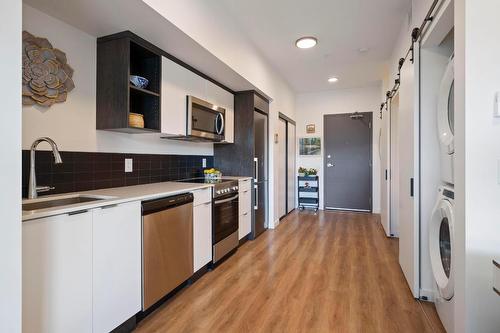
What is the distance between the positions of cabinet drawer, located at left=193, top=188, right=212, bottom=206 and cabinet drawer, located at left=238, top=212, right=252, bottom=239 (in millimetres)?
843

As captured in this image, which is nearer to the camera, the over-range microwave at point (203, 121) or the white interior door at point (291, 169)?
the over-range microwave at point (203, 121)

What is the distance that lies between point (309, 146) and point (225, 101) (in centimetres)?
291

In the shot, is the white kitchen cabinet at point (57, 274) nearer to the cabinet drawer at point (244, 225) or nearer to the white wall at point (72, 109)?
the white wall at point (72, 109)

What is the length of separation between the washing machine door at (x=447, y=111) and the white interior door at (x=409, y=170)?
0.84 ft

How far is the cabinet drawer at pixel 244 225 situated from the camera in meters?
3.32

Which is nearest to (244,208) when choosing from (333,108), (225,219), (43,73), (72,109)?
(225,219)

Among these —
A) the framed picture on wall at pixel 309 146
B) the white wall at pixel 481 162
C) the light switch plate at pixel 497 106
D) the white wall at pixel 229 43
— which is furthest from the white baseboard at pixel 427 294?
the framed picture on wall at pixel 309 146

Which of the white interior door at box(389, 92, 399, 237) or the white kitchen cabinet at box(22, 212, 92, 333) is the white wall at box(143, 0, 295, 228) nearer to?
the white kitchen cabinet at box(22, 212, 92, 333)

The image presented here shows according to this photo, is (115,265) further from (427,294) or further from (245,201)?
(427,294)

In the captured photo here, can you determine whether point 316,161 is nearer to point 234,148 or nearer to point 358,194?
point 358,194

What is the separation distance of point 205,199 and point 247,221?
1.17m

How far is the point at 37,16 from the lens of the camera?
1755 mm

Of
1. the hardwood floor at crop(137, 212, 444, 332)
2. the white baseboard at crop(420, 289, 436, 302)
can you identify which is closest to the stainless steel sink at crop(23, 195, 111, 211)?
the hardwood floor at crop(137, 212, 444, 332)

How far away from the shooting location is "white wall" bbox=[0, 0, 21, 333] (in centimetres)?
93
